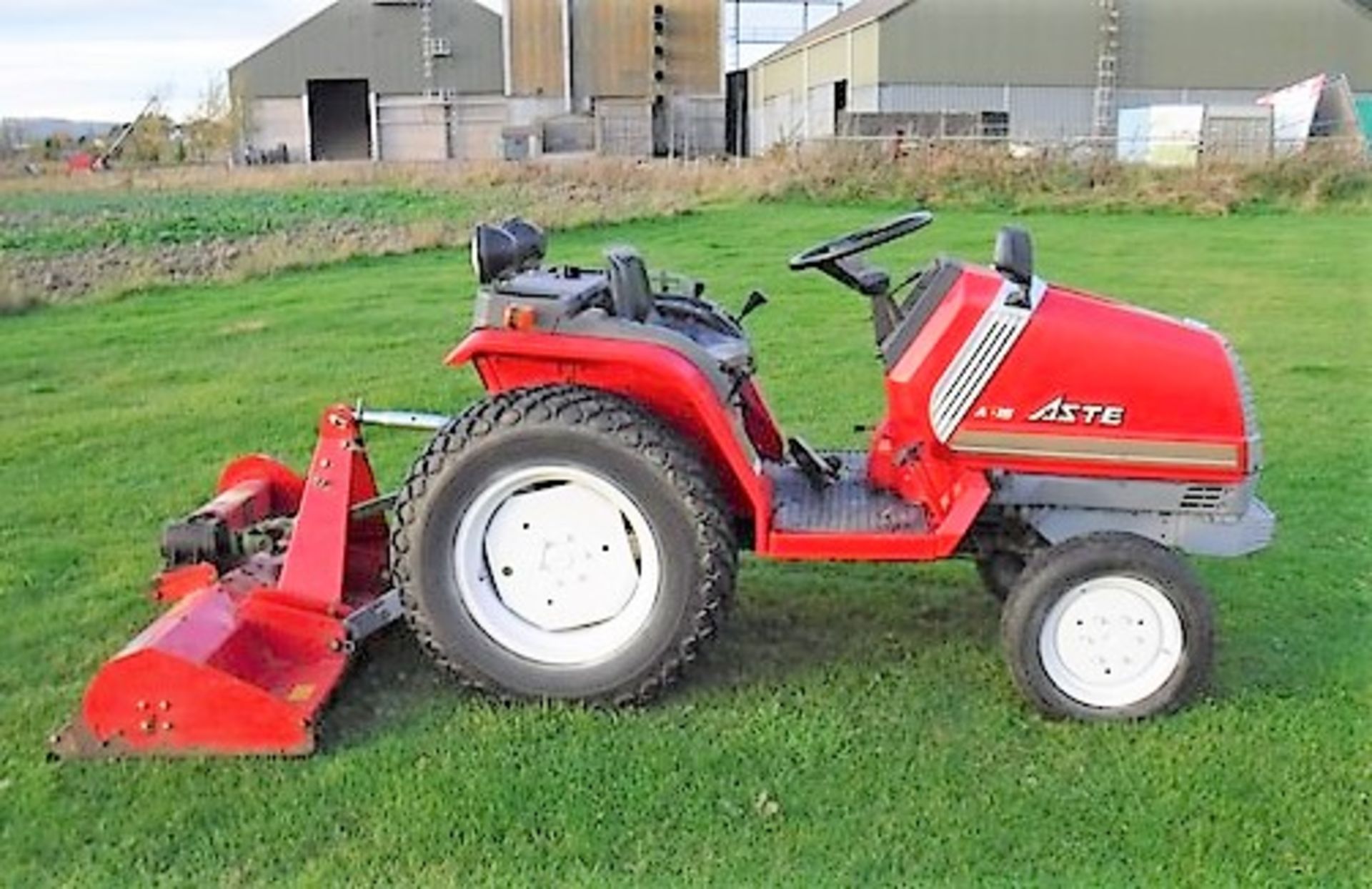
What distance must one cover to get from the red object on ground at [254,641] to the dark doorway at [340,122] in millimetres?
47380

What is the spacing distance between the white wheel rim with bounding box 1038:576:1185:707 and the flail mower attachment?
1.75 metres

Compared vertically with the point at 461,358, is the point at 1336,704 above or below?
below

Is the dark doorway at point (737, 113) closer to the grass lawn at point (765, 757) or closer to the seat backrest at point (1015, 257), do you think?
the grass lawn at point (765, 757)

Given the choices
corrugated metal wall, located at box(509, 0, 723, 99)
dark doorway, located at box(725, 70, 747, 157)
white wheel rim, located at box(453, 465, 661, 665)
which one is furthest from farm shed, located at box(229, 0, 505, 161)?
white wheel rim, located at box(453, 465, 661, 665)

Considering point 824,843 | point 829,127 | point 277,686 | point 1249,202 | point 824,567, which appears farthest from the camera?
point 829,127

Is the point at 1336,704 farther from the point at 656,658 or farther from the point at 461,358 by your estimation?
the point at 461,358

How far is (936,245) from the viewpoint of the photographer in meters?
16.2

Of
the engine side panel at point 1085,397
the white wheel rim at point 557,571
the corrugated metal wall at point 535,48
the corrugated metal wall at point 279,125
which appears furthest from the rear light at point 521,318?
the corrugated metal wall at point 279,125

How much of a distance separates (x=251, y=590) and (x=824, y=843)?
66.8 inches

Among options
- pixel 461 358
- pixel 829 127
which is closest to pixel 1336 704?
pixel 461 358

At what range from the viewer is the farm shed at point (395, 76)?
154ft

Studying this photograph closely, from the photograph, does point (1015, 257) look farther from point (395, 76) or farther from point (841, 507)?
point (395, 76)

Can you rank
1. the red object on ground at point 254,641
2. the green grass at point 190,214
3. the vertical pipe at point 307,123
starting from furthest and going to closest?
the vertical pipe at point 307,123 < the green grass at point 190,214 < the red object on ground at point 254,641

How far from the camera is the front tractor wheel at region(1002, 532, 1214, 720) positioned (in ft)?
12.0
